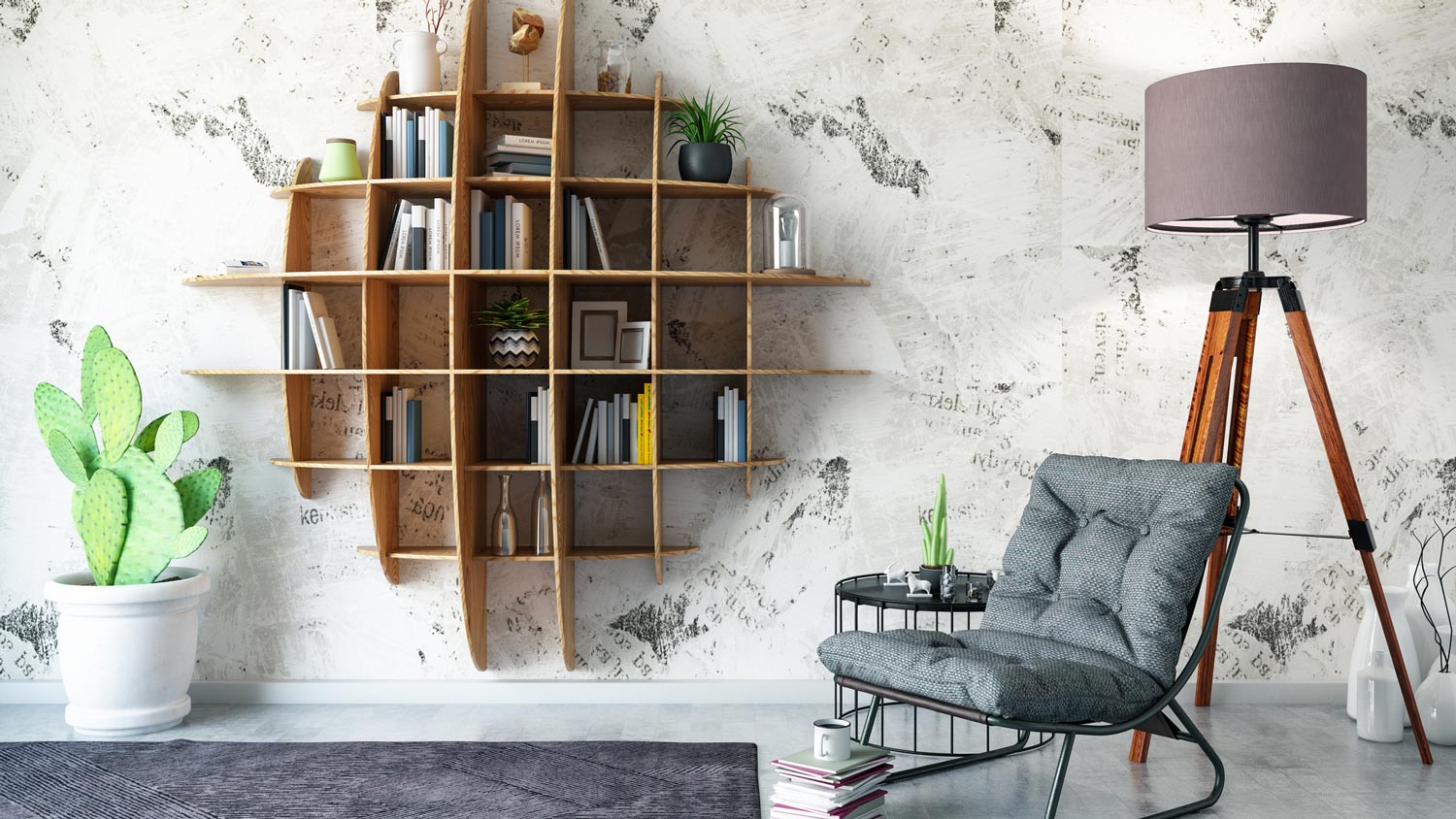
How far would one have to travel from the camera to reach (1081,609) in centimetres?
274

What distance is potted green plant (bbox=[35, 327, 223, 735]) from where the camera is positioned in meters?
3.29

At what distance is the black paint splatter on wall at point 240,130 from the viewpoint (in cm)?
373

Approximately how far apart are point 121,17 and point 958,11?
273cm

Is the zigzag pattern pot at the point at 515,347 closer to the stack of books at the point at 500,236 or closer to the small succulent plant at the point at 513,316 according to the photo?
the small succulent plant at the point at 513,316

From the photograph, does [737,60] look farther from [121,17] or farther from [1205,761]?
[1205,761]

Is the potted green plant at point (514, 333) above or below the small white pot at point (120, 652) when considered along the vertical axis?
above

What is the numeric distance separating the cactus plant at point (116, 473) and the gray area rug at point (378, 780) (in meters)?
0.54

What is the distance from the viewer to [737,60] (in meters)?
3.73

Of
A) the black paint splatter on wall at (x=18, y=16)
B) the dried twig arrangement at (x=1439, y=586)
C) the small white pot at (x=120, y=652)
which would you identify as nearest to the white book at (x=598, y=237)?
the small white pot at (x=120, y=652)

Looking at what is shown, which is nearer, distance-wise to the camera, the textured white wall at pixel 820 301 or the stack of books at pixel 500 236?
the stack of books at pixel 500 236

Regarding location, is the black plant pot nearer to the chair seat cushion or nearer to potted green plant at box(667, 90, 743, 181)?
potted green plant at box(667, 90, 743, 181)

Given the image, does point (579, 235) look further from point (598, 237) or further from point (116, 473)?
point (116, 473)

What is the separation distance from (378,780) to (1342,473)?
107 inches

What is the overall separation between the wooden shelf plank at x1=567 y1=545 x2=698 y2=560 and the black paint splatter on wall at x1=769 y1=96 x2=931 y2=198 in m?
1.37
